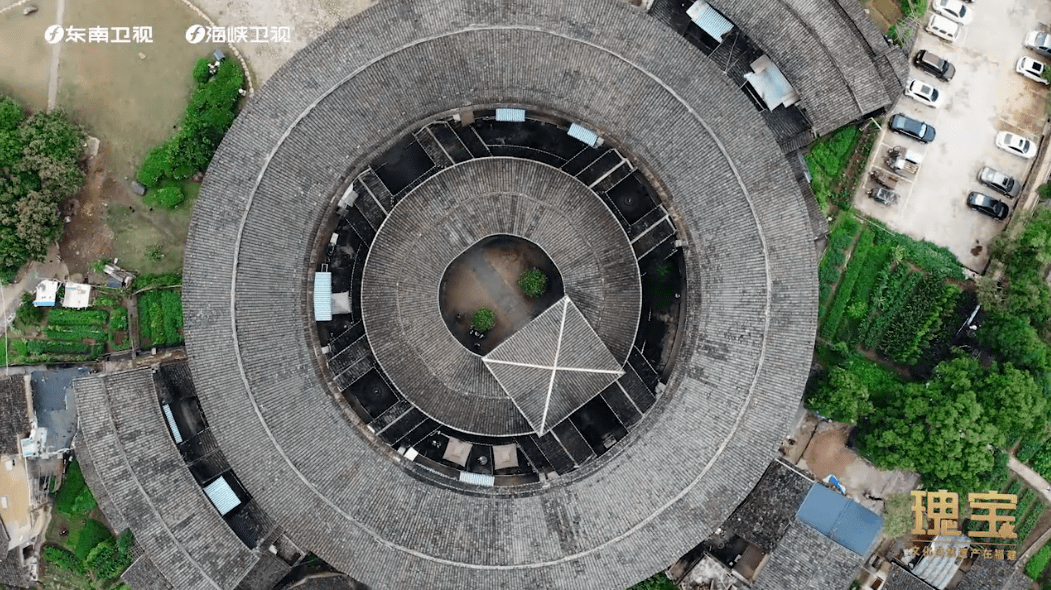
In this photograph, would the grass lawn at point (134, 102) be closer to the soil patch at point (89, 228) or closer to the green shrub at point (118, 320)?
the soil patch at point (89, 228)

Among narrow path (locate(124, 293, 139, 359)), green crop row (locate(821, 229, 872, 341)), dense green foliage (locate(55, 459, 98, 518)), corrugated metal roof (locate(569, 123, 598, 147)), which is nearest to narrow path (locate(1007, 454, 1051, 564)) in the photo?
green crop row (locate(821, 229, 872, 341))

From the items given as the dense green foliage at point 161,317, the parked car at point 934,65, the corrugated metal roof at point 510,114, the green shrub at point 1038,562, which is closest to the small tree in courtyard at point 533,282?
the corrugated metal roof at point 510,114

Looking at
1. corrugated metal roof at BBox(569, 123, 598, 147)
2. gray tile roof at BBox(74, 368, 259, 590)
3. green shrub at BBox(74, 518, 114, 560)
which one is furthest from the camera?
green shrub at BBox(74, 518, 114, 560)

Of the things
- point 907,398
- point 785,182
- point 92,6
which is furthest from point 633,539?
point 92,6

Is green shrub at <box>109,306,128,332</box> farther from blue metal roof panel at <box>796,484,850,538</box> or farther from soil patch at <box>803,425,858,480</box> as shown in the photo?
soil patch at <box>803,425,858,480</box>

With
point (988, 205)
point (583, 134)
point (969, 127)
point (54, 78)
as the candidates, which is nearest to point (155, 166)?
point (54, 78)
